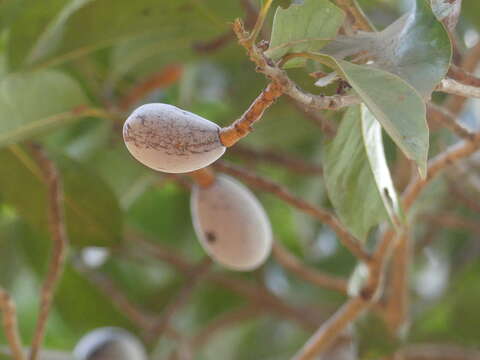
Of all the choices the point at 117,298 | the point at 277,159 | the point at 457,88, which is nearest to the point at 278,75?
the point at 457,88

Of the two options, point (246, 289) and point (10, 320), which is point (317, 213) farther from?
point (246, 289)

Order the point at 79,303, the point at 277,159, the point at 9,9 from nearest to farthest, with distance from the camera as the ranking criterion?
1. the point at 9,9
2. the point at 277,159
3. the point at 79,303

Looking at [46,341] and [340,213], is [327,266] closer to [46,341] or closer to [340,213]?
[46,341]

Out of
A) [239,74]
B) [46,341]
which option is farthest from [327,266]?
[46,341]

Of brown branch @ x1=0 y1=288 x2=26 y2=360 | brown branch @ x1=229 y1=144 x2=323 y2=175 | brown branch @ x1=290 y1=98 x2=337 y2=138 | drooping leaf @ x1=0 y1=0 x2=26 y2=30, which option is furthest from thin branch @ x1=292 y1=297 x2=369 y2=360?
drooping leaf @ x1=0 y1=0 x2=26 y2=30

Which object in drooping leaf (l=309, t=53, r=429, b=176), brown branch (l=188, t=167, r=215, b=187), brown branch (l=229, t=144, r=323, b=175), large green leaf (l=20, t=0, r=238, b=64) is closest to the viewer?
drooping leaf (l=309, t=53, r=429, b=176)

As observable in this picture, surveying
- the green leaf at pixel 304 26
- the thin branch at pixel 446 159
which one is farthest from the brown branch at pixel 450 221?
the green leaf at pixel 304 26

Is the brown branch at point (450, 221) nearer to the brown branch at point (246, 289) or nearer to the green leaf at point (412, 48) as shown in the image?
the brown branch at point (246, 289)

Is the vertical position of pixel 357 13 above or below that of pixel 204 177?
above

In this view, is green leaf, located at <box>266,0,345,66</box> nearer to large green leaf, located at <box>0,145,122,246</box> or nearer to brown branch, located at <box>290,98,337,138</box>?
brown branch, located at <box>290,98,337,138</box>
